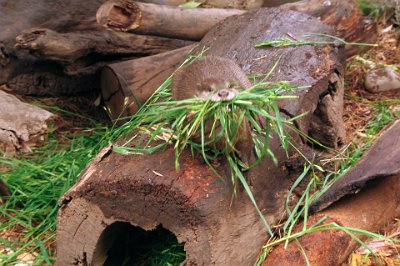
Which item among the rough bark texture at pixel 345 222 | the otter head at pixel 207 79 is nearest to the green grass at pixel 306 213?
the rough bark texture at pixel 345 222

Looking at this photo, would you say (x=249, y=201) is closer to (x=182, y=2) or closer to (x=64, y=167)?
(x=64, y=167)

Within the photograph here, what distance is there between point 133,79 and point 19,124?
2.90 feet

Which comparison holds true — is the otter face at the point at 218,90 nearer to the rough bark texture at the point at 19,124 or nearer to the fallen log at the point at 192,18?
the fallen log at the point at 192,18

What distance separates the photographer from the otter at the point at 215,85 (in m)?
2.78

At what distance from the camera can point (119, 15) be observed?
4297mm

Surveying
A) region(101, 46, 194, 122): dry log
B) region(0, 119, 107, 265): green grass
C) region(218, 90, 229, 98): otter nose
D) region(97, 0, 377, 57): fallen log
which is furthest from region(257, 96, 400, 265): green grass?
region(101, 46, 194, 122): dry log

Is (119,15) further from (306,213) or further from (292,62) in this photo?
(306,213)

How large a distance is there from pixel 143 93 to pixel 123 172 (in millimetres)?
1600

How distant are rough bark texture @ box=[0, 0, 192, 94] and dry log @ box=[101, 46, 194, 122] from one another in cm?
32

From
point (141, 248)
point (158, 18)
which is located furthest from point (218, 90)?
point (158, 18)

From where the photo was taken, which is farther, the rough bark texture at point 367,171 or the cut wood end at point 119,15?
the cut wood end at point 119,15

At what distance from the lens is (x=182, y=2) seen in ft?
17.9

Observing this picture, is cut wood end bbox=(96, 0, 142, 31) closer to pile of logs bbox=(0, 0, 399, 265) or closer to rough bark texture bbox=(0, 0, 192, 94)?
pile of logs bbox=(0, 0, 399, 265)

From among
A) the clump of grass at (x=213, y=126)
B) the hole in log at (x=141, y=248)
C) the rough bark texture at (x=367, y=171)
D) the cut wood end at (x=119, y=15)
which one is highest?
the clump of grass at (x=213, y=126)
